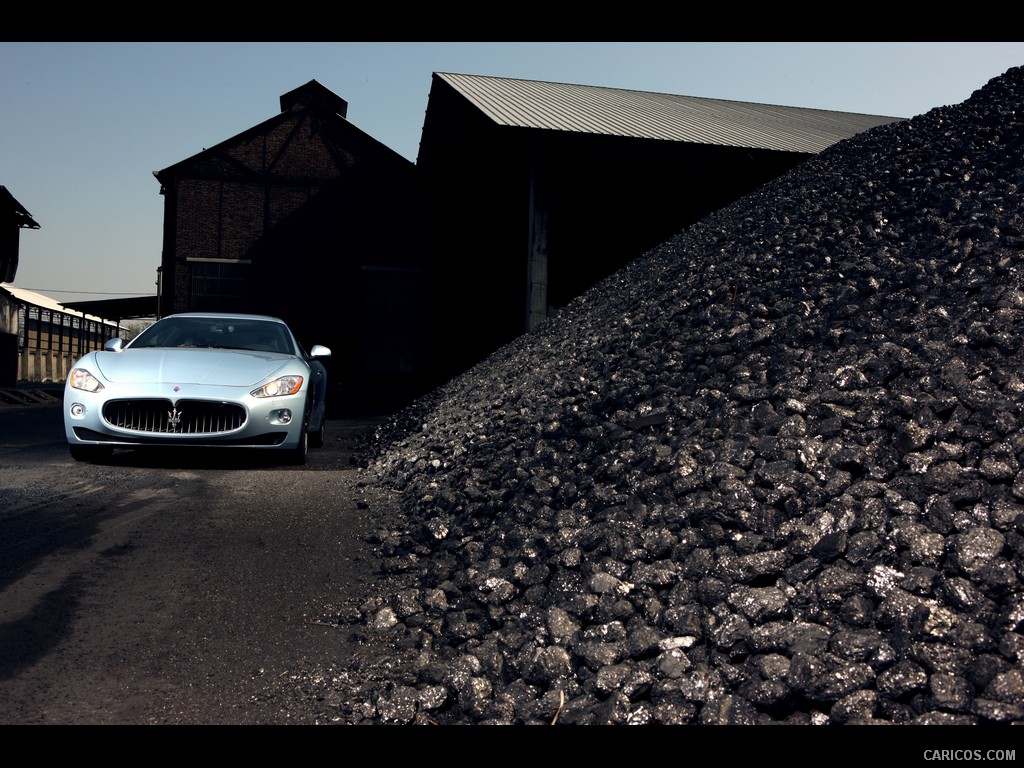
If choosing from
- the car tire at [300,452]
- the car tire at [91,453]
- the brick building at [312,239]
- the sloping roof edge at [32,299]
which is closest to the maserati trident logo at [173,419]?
the car tire at [91,453]

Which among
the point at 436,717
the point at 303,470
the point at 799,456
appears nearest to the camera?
the point at 436,717

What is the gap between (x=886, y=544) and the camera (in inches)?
122

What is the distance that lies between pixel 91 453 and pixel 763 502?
A: 5.93m

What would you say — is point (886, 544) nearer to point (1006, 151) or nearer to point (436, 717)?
point (436, 717)

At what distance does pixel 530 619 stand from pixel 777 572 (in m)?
1.03

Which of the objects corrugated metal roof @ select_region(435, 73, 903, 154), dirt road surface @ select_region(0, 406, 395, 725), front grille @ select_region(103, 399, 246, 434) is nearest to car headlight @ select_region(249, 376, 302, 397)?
front grille @ select_region(103, 399, 246, 434)

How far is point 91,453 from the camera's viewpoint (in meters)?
6.93

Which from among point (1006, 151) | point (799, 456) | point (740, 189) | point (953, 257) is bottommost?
point (799, 456)

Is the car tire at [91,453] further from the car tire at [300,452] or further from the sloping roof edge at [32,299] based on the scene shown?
the sloping roof edge at [32,299]

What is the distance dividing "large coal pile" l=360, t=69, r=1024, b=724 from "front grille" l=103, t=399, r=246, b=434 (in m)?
1.50

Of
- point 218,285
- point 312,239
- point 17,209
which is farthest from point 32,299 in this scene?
point 312,239
